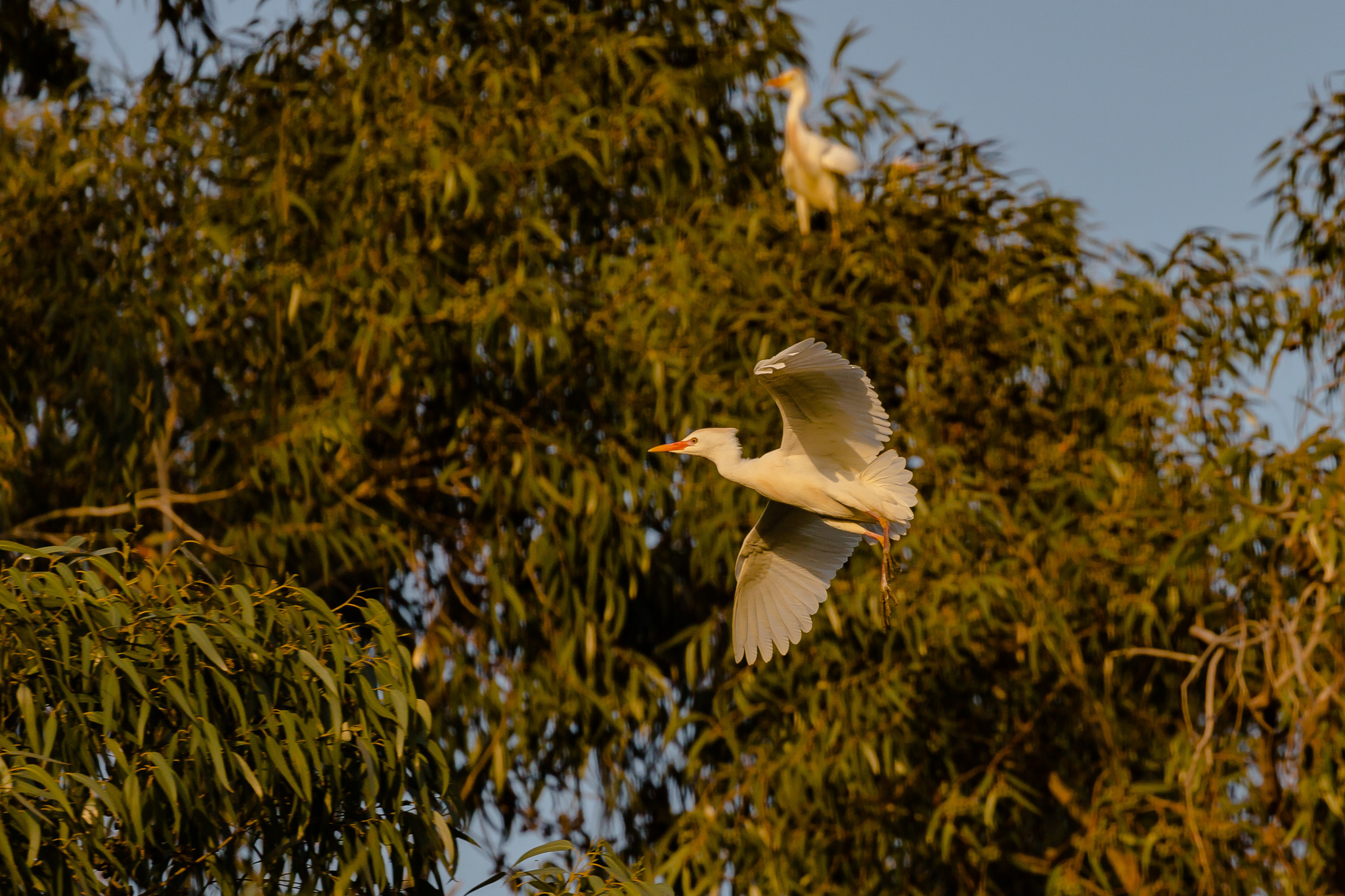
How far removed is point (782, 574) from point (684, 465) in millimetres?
1402

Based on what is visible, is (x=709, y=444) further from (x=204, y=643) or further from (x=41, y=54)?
(x=41, y=54)

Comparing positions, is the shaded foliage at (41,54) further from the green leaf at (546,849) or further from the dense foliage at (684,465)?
the green leaf at (546,849)

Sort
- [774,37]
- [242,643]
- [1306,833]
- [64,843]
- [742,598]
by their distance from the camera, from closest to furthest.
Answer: [64,843] < [242,643] < [742,598] < [1306,833] < [774,37]

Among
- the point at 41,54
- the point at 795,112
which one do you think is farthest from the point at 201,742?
the point at 41,54

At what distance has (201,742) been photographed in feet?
8.30

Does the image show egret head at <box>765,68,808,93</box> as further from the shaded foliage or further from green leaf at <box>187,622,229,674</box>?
green leaf at <box>187,622,229,674</box>

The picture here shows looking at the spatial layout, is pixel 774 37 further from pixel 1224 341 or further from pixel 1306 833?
pixel 1306 833

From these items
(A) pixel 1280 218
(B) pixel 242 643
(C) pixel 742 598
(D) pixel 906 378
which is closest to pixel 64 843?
(B) pixel 242 643

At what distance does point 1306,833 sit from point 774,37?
3078mm

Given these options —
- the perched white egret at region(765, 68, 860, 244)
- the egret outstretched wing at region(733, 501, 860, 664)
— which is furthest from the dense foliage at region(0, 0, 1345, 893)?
the egret outstretched wing at region(733, 501, 860, 664)

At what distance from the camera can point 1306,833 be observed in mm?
4582

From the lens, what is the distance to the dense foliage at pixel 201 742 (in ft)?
8.04

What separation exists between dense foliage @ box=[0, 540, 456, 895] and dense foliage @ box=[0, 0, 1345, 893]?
194 centimetres

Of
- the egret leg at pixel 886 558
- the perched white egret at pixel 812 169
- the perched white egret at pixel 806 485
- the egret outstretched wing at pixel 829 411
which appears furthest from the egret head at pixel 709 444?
the perched white egret at pixel 812 169
